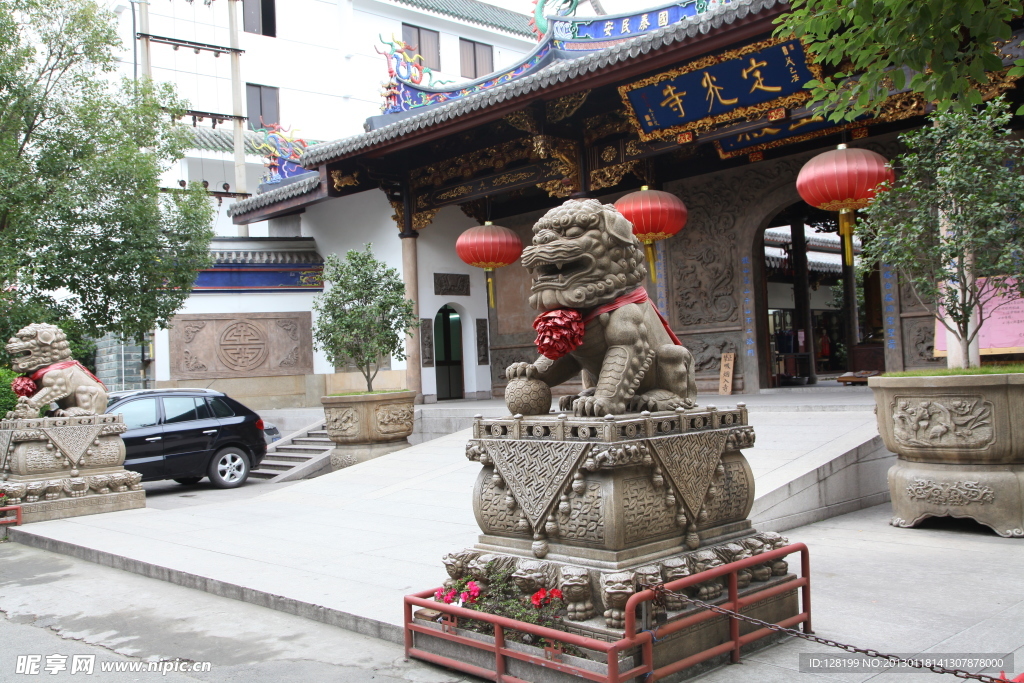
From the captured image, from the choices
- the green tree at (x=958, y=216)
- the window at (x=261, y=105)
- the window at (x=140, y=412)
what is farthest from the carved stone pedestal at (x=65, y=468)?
the window at (x=261, y=105)

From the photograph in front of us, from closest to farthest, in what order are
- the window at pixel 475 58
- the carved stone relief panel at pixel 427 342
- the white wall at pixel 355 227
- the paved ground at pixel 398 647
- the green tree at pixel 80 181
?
the paved ground at pixel 398 647
the green tree at pixel 80 181
the carved stone relief panel at pixel 427 342
the white wall at pixel 355 227
the window at pixel 475 58

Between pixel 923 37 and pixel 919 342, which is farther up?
pixel 923 37

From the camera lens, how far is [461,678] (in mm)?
2984

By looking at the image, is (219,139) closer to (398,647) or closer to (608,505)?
(398,647)

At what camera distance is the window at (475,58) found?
23859mm

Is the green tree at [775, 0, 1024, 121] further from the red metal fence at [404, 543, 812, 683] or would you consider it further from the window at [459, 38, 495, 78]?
the window at [459, 38, 495, 78]

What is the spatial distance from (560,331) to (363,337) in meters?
6.74

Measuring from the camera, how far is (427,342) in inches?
535

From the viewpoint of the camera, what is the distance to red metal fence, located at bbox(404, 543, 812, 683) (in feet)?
8.23

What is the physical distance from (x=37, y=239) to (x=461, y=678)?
364 inches

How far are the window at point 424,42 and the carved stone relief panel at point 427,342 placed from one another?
11925mm

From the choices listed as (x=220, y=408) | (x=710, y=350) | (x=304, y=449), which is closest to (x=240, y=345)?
(x=304, y=449)

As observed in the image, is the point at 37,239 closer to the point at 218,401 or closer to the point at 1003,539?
the point at 218,401

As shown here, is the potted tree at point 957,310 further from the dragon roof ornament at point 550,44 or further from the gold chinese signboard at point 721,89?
the dragon roof ornament at point 550,44
